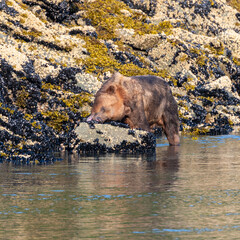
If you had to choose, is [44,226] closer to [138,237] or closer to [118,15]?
[138,237]

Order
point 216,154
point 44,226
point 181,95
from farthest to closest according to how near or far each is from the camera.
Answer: point 181,95, point 216,154, point 44,226

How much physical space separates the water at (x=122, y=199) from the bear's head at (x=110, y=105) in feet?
12.9

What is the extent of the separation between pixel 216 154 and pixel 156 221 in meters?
8.99

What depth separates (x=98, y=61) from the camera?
27.6 meters

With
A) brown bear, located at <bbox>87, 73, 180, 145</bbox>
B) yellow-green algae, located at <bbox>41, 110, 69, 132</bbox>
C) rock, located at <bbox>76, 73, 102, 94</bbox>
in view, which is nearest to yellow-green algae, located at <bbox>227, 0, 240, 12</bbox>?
rock, located at <bbox>76, 73, 102, 94</bbox>

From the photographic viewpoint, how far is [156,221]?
24.9 feet

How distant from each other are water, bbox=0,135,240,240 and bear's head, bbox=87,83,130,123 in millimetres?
3924

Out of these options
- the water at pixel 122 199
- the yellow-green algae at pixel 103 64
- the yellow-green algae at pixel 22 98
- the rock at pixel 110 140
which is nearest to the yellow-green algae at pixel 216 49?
the yellow-green algae at pixel 103 64

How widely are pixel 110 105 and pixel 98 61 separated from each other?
30.6 ft

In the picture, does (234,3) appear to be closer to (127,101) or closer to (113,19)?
(113,19)

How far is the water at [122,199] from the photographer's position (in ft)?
23.6

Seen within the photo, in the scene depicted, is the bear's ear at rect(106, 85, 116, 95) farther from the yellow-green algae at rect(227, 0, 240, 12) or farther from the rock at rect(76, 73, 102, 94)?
the yellow-green algae at rect(227, 0, 240, 12)

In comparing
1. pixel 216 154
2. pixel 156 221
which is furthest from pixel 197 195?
pixel 216 154

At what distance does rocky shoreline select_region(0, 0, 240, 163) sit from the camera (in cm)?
1820
